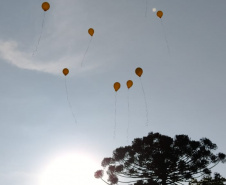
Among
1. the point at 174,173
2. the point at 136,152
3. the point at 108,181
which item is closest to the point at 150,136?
the point at 136,152

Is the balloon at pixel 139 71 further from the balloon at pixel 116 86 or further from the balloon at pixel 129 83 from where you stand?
the balloon at pixel 116 86

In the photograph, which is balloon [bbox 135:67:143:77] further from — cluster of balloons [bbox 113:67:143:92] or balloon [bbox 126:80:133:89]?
balloon [bbox 126:80:133:89]

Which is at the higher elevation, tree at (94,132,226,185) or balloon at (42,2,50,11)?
balloon at (42,2,50,11)

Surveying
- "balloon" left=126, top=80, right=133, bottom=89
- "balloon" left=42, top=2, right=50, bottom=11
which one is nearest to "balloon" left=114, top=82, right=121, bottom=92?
"balloon" left=126, top=80, right=133, bottom=89

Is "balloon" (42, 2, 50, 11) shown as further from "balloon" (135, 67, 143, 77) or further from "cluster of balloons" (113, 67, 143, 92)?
"balloon" (135, 67, 143, 77)

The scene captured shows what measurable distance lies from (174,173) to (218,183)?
3819mm

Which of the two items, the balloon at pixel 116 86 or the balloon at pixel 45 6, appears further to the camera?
the balloon at pixel 116 86

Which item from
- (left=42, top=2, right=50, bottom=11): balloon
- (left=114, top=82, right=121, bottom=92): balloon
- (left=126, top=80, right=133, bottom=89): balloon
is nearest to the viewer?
(left=42, top=2, right=50, bottom=11): balloon

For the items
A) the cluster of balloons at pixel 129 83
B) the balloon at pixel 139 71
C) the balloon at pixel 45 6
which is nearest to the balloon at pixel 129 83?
the cluster of balloons at pixel 129 83

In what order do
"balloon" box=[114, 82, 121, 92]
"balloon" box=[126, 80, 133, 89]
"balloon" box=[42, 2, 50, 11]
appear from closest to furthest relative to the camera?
"balloon" box=[42, 2, 50, 11]
"balloon" box=[114, 82, 121, 92]
"balloon" box=[126, 80, 133, 89]

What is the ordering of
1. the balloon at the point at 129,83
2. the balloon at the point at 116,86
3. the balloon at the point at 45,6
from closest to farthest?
the balloon at the point at 45,6 < the balloon at the point at 116,86 < the balloon at the point at 129,83

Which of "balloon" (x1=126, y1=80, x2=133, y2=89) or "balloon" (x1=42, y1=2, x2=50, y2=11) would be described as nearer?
"balloon" (x1=42, y1=2, x2=50, y2=11)

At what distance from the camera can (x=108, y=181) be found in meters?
16.9

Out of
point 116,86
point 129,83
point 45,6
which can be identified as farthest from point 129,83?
point 45,6
